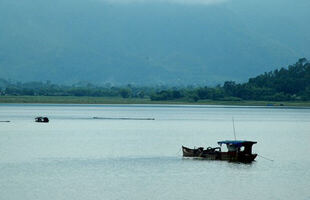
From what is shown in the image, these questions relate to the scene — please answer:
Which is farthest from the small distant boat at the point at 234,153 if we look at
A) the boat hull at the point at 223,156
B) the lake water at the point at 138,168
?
the lake water at the point at 138,168

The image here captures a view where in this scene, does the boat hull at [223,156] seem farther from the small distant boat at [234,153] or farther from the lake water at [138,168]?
the lake water at [138,168]

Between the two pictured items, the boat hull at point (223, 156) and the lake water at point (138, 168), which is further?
the boat hull at point (223, 156)

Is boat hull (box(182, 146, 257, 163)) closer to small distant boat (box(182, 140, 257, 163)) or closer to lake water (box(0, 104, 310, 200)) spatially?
small distant boat (box(182, 140, 257, 163))

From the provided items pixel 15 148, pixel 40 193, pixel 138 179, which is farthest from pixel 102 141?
pixel 40 193

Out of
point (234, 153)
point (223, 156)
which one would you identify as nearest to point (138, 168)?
point (223, 156)

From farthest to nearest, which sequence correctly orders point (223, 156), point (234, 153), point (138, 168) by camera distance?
point (223, 156) < point (234, 153) < point (138, 168)

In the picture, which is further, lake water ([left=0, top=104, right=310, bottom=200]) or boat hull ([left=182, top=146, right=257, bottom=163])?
boat hull ([left=182, top=146, right=257, bottom=163])

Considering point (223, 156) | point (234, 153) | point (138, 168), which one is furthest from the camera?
point (223, 156)

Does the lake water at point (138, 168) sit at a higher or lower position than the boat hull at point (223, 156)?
lower

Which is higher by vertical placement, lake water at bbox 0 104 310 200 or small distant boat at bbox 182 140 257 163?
small distant boat at bbox 182 140 257 163

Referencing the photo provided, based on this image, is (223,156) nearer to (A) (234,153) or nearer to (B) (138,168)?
(A) (234,153)

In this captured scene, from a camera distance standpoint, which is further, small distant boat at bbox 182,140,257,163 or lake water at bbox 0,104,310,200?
small distant boat at bbox 182,140,257,163

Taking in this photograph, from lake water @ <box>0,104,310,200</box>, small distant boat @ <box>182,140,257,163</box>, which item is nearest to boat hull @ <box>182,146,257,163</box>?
small distant boat @ <box>182,140,257,163</box>

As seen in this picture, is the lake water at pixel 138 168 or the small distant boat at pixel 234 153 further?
the small distant boat at pixel 234 153
